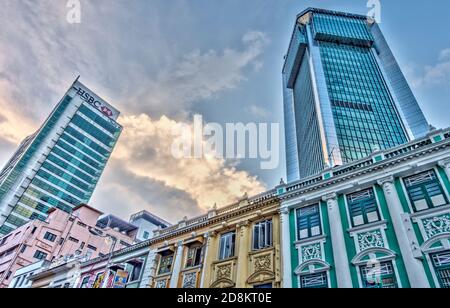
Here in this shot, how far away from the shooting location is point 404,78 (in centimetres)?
7788

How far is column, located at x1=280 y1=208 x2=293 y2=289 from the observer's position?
1394cm

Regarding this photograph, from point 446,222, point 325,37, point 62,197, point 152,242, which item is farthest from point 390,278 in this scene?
point 325,37

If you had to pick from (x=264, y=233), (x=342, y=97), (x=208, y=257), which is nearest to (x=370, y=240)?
(x=264, y=233)

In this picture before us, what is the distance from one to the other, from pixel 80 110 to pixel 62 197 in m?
24.2

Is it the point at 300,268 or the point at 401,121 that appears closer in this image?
the point at 300,268

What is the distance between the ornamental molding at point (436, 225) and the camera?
450 inches

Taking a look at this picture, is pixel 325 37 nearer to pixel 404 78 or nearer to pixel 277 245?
pixel 404 78

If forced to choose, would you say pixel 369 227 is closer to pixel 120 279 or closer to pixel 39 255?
pixel 120 279

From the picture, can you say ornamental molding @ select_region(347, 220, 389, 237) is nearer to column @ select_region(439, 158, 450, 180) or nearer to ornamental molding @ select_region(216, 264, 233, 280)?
column @ select_region(439, 158, 450, 180)

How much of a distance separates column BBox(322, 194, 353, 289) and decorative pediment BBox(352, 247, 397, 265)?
0.50 meters

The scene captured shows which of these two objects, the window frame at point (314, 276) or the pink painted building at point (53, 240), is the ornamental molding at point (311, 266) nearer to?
the window frame at point (314, 276)

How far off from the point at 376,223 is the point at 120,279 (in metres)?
17.6

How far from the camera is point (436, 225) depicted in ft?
38.3

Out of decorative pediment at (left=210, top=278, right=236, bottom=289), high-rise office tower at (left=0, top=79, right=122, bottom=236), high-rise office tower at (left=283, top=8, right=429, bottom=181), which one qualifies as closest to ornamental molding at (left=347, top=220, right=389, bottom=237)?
decorative pediment at (left=210, top=278, right=236, bottom=289)
